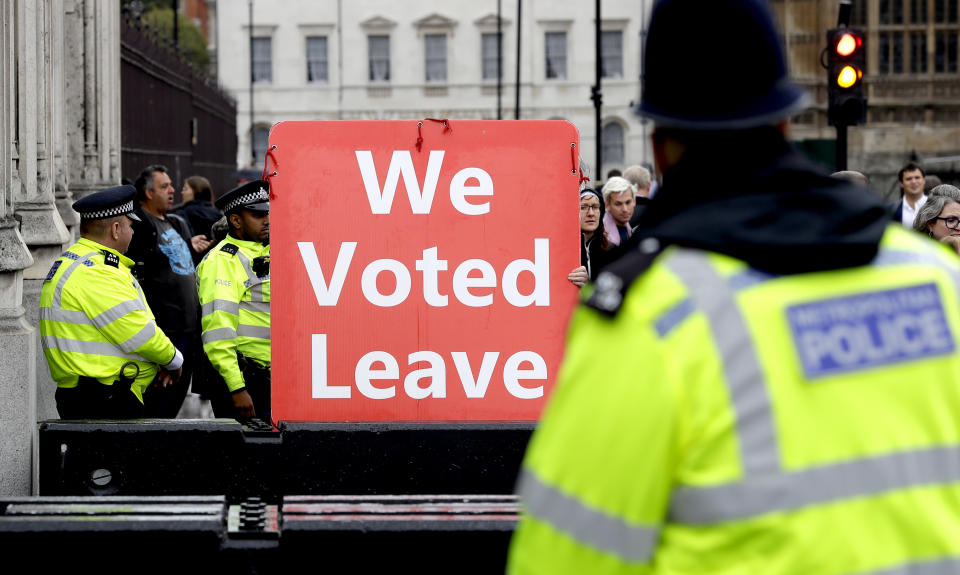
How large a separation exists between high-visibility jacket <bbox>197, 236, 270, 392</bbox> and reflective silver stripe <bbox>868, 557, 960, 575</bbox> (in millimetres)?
5071

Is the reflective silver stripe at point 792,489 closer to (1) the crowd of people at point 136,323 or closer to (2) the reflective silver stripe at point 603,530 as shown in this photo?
(2) the reflective silver stripe at point 603,530

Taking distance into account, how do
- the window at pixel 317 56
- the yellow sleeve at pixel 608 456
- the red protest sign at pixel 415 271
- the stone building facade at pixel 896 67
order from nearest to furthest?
the yellow sleeve at pixel 608 456 → the red protest sign at pixel 415 271 → the stone building facade at pixel 896 67 → the window at pixel 317 56

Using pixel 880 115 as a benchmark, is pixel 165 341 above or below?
below

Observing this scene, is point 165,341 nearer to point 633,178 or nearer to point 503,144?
point 503,144

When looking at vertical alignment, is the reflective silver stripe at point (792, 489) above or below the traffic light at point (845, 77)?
below

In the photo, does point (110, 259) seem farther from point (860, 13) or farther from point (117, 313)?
point (860, 13)

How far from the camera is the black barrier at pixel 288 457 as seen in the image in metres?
5.61

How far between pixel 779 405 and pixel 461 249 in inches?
154

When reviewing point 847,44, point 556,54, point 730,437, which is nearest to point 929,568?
point 730,437

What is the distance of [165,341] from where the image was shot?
6840 millimetres

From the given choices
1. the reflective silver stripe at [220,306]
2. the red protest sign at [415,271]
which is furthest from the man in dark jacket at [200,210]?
the red protest sign at [415,271]

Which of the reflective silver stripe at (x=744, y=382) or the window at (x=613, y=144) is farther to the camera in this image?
the window at (x=613, y=144)

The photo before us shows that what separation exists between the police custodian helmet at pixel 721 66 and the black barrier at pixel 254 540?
3047mm

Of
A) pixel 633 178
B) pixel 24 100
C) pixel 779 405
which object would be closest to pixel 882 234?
pixel 779 405
